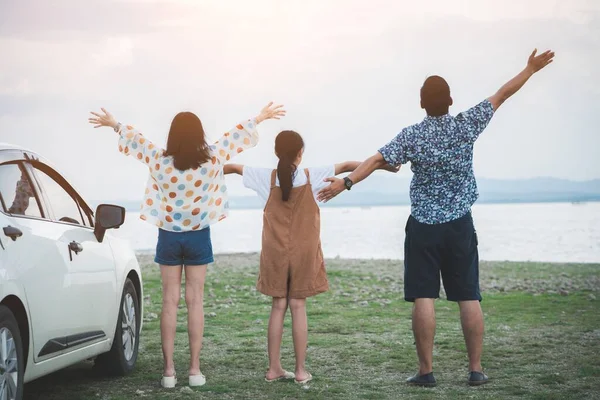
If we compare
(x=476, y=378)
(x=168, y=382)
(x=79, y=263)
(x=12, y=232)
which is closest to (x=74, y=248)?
(x=79, y=263)

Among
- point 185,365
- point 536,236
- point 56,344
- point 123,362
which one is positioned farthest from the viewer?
point 536,236

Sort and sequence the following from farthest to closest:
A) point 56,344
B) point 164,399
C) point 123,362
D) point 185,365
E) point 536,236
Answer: point 536,236, point 185,365, point 123,362, point 164,399, point 56,344

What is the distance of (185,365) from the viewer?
7727 millimetres

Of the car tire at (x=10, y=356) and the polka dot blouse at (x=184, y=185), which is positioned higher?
the polka dot blouse at (x=184, y=185)

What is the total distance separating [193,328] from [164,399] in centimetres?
74

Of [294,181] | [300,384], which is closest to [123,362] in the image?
[300,384]

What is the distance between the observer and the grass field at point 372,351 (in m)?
6.38

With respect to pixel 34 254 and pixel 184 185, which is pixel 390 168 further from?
pixel 34 254

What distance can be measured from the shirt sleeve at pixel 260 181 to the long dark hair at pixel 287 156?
0.15 metres

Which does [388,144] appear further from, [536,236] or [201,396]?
[536,236]

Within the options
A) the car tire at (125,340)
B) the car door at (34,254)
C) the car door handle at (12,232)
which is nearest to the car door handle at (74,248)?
the car door at (34,254)

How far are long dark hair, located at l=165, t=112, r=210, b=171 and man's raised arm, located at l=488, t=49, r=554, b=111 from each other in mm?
2225

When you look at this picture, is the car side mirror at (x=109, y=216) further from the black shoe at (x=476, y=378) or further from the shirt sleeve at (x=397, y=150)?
the black shoe at (x=476, y=378)

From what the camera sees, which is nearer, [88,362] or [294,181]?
[294,181]
